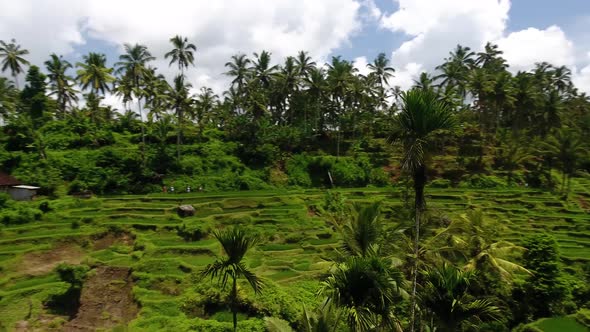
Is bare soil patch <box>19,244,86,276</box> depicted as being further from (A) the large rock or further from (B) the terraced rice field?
(A) the large rock

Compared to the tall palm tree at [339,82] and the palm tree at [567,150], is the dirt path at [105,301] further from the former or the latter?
the palm tree at [567,150]

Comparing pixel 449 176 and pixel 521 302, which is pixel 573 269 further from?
pixel 449 176

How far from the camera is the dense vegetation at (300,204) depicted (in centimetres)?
1161

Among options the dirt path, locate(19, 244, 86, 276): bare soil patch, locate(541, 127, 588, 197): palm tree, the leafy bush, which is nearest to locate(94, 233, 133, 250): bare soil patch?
locate(19, 244, 86, 276): bare soil patch

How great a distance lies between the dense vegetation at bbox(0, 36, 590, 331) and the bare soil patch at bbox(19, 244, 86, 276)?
0.15 metres

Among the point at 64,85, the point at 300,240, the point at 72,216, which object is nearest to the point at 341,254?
the point at 300,240

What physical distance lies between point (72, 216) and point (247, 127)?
28.4 meters

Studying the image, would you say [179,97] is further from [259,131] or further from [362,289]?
[362,289]

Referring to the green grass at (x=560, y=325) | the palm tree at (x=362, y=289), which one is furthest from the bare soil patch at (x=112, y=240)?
the green grass at (x=560, y=325)

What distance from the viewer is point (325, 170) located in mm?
52562

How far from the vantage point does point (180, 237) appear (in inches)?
1214

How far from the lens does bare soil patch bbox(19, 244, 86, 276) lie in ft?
82.9

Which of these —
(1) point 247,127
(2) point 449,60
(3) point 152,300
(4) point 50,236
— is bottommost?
(3) point 152,300

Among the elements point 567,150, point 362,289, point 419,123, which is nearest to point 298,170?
point 567,150
